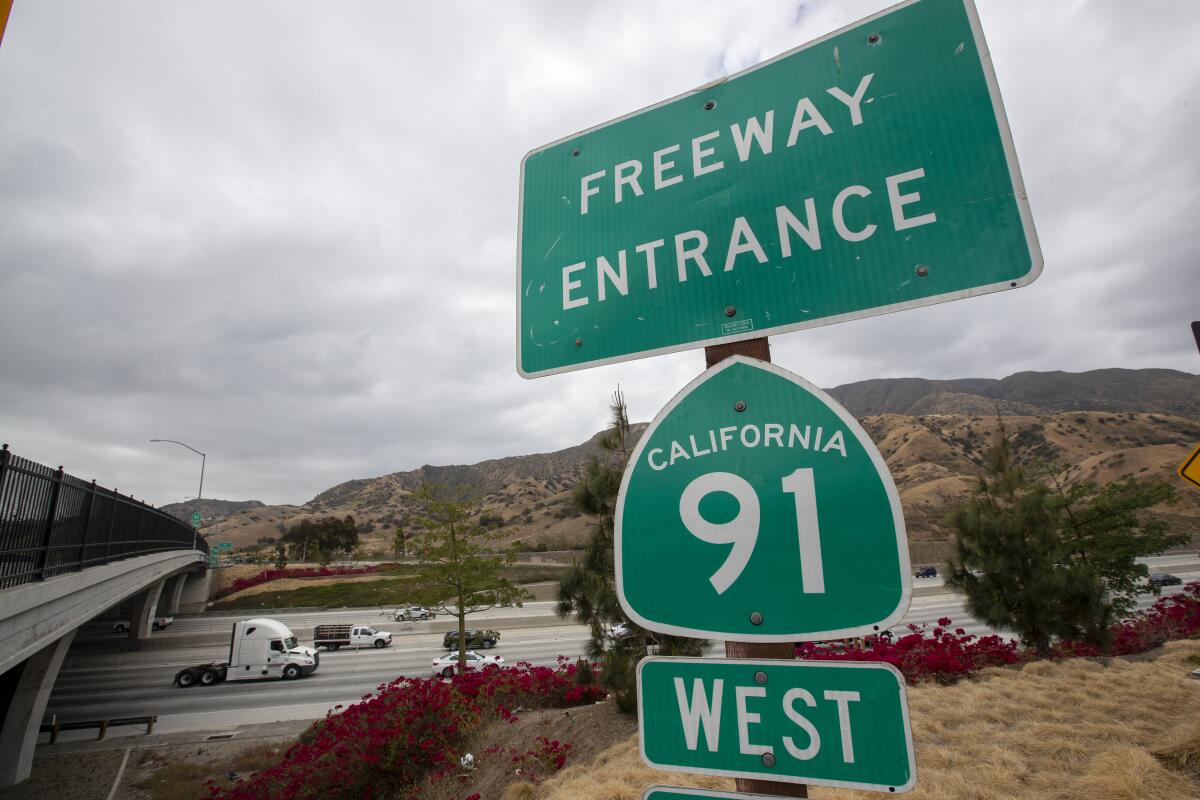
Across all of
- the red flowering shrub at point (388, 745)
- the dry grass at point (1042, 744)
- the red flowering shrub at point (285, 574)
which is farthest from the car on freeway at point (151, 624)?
the dry grass at point (1042, 744)

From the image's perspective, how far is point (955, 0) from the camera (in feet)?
4.90

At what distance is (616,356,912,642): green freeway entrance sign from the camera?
115 cm

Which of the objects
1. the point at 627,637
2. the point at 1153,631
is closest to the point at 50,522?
the point at 627,637

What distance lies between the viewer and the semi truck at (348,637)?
32.9 metres

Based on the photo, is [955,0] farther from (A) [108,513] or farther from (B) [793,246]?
(A) [108,513]

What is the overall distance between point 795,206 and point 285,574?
6996 centimetres

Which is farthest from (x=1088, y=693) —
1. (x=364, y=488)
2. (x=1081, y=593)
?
(x=364, y=488)

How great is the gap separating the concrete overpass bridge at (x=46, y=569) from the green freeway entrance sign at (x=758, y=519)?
8390mm

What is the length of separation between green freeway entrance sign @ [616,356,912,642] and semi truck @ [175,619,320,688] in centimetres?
2967

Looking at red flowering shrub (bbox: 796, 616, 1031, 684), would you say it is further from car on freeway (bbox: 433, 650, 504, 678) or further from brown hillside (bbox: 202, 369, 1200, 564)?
car on freeway (bbox: 433, 650, 504, 678)

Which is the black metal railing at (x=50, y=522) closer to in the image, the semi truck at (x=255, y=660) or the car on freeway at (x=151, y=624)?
the semi truck at (x=255, y=660)

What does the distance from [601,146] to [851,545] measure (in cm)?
150

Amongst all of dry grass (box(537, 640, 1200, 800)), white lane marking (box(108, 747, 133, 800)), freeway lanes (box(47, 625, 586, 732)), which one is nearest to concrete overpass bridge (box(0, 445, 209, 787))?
white lane marking (box(108, 747, 133, 800))

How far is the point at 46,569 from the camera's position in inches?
302
